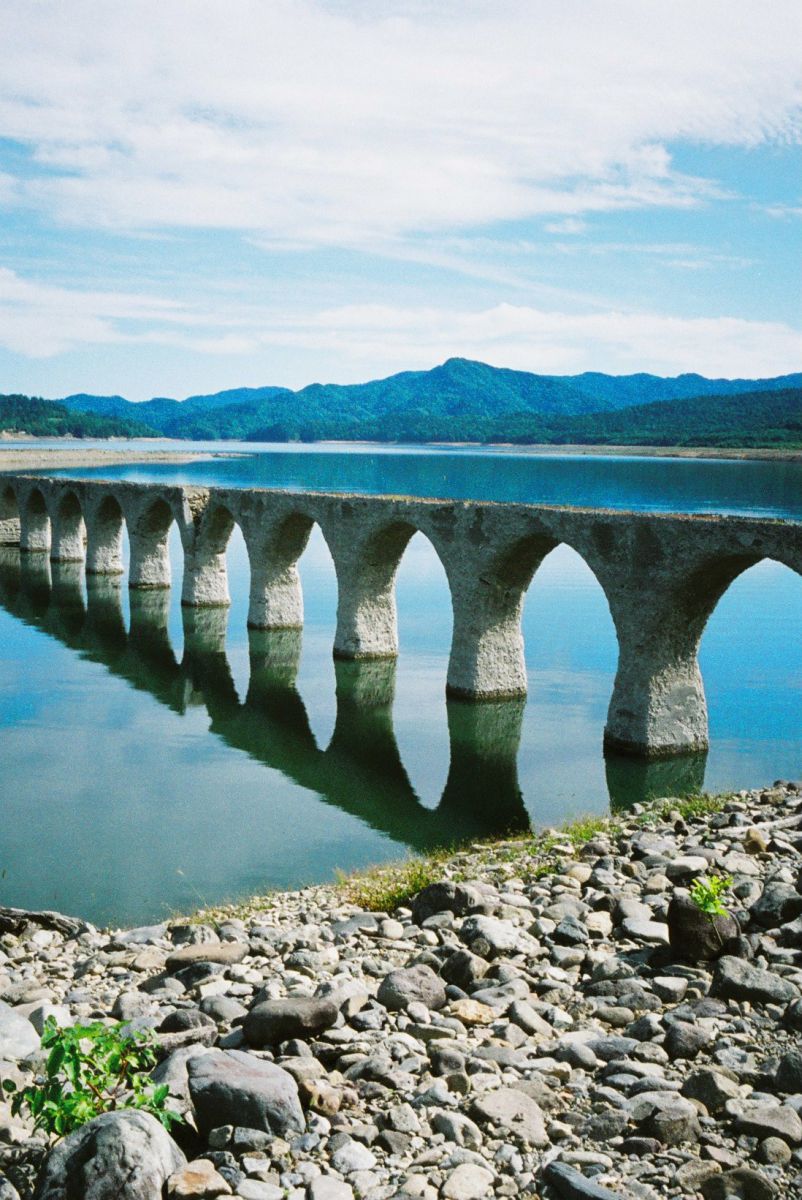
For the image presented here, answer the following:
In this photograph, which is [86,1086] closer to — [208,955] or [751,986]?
[208,955]

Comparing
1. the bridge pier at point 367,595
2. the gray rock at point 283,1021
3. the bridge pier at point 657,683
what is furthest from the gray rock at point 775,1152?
the bridge pier at point 367,595

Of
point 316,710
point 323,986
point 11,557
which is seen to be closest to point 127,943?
point 323,986

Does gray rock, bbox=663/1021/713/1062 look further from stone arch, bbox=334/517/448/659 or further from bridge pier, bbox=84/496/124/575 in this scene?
bridge pier, bbox=84/496/124/575

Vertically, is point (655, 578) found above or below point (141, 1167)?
above

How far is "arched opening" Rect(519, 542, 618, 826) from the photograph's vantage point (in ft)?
70.6

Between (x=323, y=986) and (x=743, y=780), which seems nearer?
(x=323, y=986)

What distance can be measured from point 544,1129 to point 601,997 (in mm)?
2157

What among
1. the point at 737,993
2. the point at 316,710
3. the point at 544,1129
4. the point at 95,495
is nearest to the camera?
the point at 544,1129

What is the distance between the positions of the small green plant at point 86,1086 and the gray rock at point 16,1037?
590 millimetres

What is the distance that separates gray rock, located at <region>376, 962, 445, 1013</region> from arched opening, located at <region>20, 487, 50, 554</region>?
49445mm

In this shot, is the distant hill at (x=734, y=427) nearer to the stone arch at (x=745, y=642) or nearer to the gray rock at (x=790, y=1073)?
the stone arch at (x=745, y=642)

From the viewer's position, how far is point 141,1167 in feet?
20.5

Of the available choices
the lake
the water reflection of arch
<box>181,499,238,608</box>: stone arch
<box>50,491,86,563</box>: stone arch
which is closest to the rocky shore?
the lake

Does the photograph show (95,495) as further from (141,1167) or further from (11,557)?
(141,1167)
